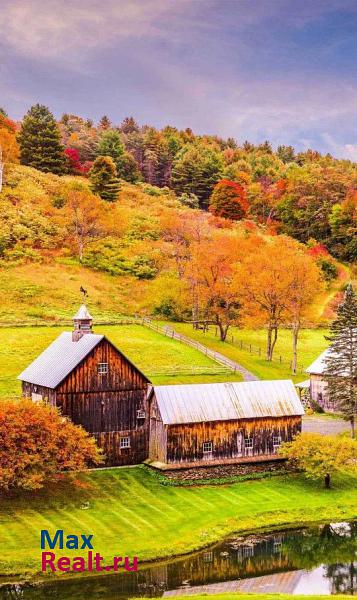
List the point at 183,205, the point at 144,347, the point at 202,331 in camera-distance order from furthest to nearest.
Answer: the point at 183,205, the point at 202,331, the point at 144,347

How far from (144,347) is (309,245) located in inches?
2098

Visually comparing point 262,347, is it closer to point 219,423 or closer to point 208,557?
point 219,423

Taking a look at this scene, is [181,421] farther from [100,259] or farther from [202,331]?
[100,259]

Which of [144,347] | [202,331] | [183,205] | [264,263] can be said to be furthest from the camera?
[183,205]

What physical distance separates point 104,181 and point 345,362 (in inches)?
2833

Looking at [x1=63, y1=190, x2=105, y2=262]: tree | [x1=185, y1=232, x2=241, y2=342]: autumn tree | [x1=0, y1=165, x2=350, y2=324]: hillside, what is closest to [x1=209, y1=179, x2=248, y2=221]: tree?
[x1=0, y1=165, x2=350, y2=324]: hillside

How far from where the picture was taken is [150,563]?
3322 cm

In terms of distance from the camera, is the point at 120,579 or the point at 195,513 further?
the point at 195,513

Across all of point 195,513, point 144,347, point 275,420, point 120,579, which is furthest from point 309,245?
point 120,579

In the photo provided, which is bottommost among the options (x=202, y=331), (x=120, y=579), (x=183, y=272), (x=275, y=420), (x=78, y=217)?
(x=120, y=579)

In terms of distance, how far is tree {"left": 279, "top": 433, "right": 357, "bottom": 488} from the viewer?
141ft

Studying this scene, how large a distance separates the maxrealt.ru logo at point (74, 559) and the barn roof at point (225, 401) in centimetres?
1163

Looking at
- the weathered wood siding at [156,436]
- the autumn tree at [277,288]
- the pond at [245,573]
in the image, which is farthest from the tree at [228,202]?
the pond at [245,573]

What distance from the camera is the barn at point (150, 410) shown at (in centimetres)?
4453
